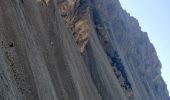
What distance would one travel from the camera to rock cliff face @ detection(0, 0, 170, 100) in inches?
531

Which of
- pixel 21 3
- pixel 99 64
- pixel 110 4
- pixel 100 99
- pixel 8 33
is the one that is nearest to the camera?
pixel 8 33

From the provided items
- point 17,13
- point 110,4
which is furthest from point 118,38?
point 17,13

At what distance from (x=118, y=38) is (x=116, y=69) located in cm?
1465

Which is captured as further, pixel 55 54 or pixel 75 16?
pixel 75 16

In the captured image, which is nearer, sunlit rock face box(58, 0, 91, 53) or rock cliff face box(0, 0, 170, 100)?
rock cliff face box(0, 0, 170, 100)

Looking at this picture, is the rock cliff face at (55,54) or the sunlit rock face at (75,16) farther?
the sunlit rock face at (75,16)

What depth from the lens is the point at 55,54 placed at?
772 inches

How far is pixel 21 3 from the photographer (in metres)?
17.8

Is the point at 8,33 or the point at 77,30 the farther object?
the point at 77,30

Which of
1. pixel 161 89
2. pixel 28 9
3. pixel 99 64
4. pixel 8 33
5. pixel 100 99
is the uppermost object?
pixel 28 9

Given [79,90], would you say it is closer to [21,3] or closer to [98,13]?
[21,3]

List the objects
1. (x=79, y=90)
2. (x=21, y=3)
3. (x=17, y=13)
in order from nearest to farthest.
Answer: (x=17, y=13)
(x=21, y=3)
(x=79, y=90)

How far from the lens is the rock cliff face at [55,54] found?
13.5 meters

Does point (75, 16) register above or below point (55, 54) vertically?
above
